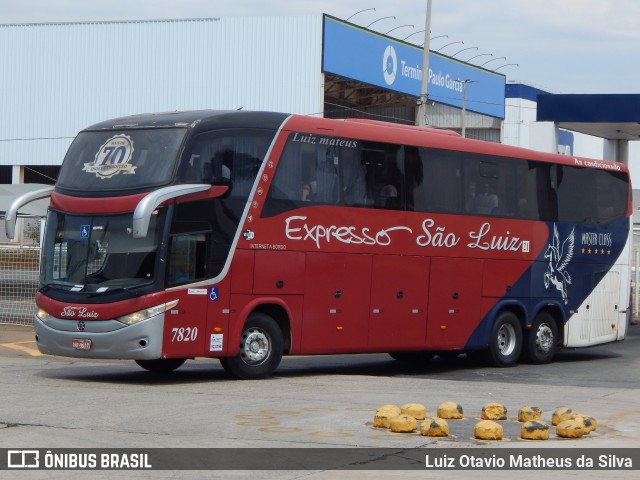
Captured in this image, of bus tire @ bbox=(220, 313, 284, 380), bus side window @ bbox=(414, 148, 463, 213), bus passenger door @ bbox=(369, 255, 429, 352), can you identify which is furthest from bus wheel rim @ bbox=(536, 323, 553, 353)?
bus tire @ bbox=(220, 313, 284, 380)

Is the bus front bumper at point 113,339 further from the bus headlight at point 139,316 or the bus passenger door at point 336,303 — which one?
the bus passenger door at point 336,303

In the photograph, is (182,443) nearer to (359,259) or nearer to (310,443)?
(310,443)

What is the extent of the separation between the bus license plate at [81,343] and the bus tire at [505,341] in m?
8.18

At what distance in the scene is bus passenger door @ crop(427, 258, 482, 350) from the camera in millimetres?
19984

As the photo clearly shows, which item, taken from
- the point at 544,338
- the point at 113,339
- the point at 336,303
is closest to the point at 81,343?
the point at 113,339

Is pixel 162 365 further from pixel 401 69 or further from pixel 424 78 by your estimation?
pixel 401 69

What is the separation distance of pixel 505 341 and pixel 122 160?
339 inches

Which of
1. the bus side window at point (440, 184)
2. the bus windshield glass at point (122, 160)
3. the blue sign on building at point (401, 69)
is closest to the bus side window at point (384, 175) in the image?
the bus side window at point (440, 184)

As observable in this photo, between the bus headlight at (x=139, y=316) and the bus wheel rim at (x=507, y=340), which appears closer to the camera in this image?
the bus headlight at (x=139, y=316)

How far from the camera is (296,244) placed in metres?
17.6

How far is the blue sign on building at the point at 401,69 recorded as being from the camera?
52.6 m

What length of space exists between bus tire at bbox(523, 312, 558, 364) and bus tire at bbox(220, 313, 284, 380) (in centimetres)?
645

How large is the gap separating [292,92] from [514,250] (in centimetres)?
3274

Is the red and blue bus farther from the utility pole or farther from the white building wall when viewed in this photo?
the white building wall
